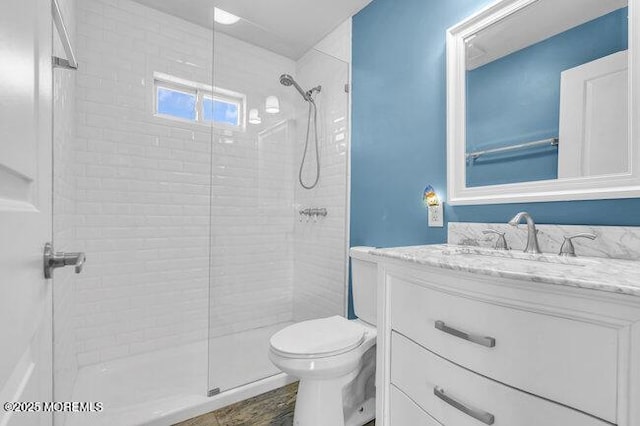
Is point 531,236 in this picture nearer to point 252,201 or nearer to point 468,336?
point 468,336

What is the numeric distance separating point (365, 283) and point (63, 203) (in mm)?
1645

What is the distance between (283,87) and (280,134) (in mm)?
363

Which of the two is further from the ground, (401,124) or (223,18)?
(223,18)

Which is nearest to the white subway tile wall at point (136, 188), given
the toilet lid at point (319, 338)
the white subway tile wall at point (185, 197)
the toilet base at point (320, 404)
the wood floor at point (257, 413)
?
the white subway tile wall at point (185, 197)

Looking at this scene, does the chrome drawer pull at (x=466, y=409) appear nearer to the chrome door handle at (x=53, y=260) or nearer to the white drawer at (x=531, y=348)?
the white drawer at (x=531, y=348)

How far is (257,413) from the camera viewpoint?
5.25 feet

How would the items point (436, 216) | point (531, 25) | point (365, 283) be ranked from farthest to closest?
point (365, 283), point (436, 216), point (531, 25)

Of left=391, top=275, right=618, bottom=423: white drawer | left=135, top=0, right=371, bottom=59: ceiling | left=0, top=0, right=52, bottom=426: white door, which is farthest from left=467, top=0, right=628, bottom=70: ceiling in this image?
left=0, top=0, right=52, bottom=426: white door

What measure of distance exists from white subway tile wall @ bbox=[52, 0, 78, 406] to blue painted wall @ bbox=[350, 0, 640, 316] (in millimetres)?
1634

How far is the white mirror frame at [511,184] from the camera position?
0.99 metres

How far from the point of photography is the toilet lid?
1302 mm

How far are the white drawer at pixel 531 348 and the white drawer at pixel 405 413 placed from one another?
0.75ft

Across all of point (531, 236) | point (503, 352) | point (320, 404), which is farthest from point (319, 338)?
point (531, 236)

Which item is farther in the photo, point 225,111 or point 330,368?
point 225,111
